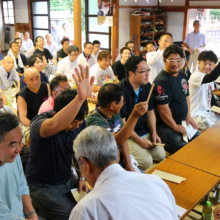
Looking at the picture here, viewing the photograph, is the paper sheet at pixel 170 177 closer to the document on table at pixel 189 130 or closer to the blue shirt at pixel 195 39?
the document on table at pixel 189 130

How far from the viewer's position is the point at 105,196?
3.31 ft

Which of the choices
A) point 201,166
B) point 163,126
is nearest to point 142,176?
point 201,166

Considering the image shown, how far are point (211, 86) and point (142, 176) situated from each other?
3.09 m

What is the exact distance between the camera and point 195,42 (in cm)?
852

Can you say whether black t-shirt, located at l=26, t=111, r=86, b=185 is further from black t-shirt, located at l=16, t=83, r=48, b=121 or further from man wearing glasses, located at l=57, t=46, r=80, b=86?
man wearing glasses, located at l=57, t=46, r=80, b=86

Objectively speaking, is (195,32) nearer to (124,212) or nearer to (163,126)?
(163,126)

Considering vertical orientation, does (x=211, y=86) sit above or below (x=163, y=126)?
above

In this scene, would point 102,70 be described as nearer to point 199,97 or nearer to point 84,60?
point 84,60

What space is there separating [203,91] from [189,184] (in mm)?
2104

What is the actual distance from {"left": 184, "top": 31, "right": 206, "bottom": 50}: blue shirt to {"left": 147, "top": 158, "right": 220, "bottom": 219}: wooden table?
23.6 ft

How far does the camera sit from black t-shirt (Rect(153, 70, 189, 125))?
122 inches

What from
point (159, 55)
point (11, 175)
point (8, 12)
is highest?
point (8, 12)

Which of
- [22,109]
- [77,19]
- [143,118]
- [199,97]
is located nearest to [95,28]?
[77,19]

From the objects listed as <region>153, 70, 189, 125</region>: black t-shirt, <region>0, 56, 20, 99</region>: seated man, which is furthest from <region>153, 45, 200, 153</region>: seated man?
<region>0, 56, 20, 99</region>: seated man
